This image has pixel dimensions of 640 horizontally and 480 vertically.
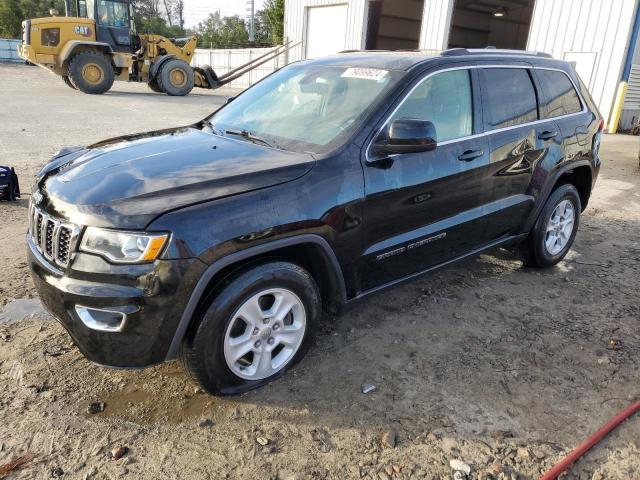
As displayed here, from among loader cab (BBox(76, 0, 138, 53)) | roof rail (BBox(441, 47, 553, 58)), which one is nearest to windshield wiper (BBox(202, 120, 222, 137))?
roof rail (BBox(441, 47, 553, 58))

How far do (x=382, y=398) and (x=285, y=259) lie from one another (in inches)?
37.3

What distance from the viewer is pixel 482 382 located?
299 centimetres

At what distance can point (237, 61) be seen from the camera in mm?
30391

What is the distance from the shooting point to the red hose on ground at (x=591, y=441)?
233 cm

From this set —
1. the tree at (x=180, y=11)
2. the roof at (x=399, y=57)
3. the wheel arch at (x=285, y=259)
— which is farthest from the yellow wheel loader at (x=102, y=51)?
the tree at (x=180, y=11)

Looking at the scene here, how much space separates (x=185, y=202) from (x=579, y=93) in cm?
395

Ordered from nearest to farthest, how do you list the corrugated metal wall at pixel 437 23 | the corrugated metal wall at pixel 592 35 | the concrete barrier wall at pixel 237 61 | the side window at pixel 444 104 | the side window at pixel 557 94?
the side window at pixel 444 104 → the side window at pixel 557 94 → the corrugated metal wall at pixel 592 35 → the corrugated metal wall at pixel 437 23 → the concrete barrier wall at pixel 237 61

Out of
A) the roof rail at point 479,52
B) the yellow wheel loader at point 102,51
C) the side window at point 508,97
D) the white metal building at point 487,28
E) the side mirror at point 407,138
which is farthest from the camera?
the yellow wheel loader at point 102,51

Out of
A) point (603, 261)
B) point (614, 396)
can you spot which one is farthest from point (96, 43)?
point (614, 396)

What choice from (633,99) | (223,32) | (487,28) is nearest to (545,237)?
(633,99)

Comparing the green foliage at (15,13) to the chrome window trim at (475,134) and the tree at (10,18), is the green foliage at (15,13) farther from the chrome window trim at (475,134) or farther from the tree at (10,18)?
the chrome window trim at (475,134)

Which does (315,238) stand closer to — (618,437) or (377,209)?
(377,209)

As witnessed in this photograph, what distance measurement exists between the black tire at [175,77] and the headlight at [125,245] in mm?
17717

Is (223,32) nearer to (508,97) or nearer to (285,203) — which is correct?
(508,97)
